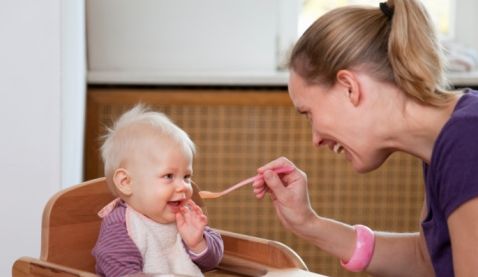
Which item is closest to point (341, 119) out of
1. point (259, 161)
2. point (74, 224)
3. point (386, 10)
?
point (386, 10)

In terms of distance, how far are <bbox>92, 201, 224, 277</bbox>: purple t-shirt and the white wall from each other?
1.61ft

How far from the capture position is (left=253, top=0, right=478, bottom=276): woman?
142 cm

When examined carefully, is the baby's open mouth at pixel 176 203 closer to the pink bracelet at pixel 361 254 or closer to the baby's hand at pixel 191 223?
the baby's hand at pixel 191 223

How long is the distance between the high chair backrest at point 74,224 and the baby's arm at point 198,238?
0.20 m

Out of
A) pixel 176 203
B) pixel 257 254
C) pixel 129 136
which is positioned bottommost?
pixel 257 254

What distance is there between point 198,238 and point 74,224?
249 mm

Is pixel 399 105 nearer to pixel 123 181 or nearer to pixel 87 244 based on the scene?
pixel 123 181

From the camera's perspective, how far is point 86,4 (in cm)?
293

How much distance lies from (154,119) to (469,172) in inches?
22.9

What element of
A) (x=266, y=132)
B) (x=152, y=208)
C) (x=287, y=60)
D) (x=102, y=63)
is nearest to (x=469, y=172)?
(x=287, y=60)

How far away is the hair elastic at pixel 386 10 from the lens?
155 centimetres

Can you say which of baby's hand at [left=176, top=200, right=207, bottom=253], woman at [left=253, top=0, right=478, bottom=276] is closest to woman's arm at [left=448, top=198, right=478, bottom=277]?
woman at [left=253, top=0, right=478, bottom=276]

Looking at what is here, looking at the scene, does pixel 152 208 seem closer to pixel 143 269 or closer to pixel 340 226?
pixel 143 269

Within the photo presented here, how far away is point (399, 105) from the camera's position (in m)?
1.53
